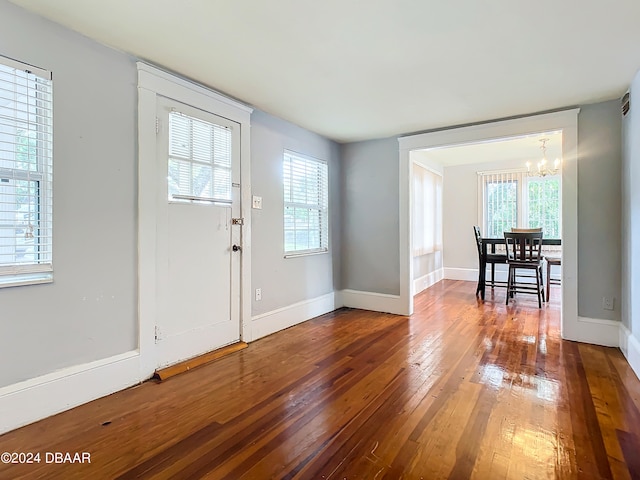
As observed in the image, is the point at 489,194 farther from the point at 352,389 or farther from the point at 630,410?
the point at 352,389

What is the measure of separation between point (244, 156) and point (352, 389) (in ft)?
7.13

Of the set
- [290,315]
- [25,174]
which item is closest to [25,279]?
[25,174]

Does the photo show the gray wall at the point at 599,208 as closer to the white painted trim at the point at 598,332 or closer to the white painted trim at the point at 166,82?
the white painted trim at the point at 598,332

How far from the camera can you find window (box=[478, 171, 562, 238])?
233 inches

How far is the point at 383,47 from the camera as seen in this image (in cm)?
215

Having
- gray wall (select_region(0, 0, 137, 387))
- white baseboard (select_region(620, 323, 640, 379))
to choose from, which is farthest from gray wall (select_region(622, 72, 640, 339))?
gray wall (select_region(0, 0, 137, 387))

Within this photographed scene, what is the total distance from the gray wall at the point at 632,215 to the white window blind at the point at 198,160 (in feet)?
10.4

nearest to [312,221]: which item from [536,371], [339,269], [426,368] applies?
[339,269]

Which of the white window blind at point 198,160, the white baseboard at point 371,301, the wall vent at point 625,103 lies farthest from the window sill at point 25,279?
the wall vent at point 625,103

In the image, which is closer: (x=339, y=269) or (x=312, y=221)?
(x=312, y=221)

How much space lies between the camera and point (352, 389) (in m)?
2.26

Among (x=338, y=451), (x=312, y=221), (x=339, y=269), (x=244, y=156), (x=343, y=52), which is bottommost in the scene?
(x=338, y=451)

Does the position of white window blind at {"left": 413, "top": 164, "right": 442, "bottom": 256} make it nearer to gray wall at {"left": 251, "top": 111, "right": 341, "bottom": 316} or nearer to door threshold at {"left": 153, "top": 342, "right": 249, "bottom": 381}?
gray wall at {"left": 251, "top": 111, "right": 341, "bottom": 316}

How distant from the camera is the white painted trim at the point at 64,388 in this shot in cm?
180
